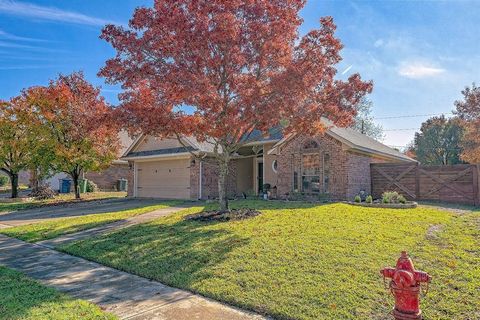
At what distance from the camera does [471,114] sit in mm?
24422

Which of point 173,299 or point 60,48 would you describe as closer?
point 173,299

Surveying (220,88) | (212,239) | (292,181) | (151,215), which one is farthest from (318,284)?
(292,181)

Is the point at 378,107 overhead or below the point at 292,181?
overhead

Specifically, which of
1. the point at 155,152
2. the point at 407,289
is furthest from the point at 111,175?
the point at 407,289

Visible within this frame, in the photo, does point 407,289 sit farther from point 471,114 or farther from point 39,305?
point 471,114

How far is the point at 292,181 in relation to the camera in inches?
674

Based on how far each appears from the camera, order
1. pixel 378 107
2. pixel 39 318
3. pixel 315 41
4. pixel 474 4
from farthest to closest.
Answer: pixel 378 107 < pixel 315 41 < pixel 474 4 < pixel 39 318

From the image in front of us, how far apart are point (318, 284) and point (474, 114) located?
25.4 m

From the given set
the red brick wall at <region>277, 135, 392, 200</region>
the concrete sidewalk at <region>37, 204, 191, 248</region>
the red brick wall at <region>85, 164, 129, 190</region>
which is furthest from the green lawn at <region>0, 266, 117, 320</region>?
the red brick wall at <region>85, 164, 129, 190</region>

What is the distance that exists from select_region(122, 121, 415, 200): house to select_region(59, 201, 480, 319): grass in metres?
4.71

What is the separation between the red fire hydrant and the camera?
2.96 m

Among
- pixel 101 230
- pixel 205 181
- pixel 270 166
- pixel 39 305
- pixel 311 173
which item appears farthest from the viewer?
pixel 270 166

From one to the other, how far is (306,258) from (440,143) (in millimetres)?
39099

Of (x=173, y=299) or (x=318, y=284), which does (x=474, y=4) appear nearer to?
(x=318, y=284)
